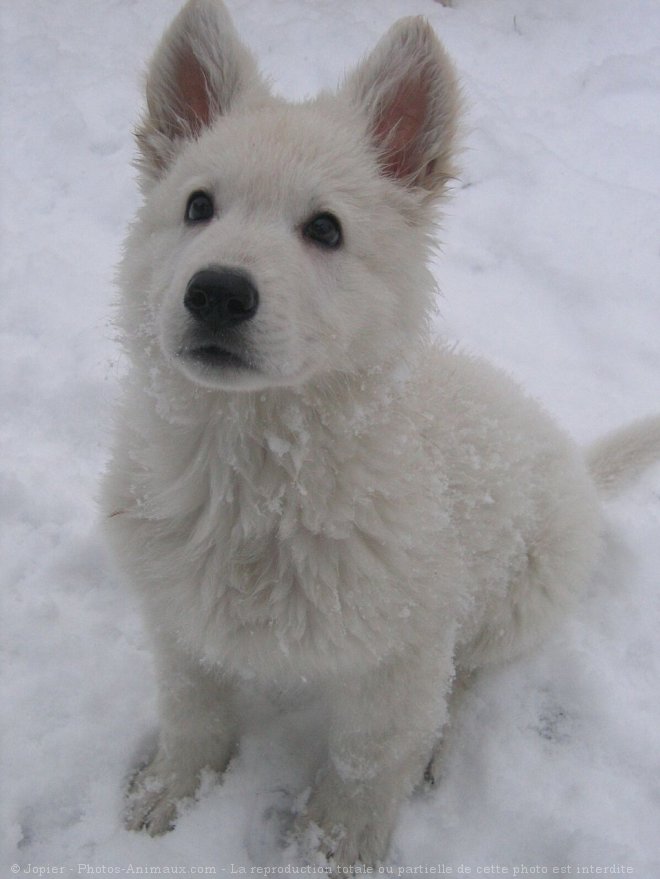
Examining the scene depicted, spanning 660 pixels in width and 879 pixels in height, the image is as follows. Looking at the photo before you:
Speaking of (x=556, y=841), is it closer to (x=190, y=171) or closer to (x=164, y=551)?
(x=164, y=551)

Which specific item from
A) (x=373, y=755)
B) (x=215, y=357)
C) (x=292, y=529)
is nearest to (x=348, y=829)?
(x=373, y=755)

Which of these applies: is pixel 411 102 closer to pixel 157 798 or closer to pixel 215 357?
pixel 215 357

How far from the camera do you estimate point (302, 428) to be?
6.14 ft

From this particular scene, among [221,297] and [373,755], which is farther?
[373,755]

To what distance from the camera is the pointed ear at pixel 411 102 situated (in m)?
1.99

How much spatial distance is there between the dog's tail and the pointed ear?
59.1 inches

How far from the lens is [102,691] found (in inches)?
102

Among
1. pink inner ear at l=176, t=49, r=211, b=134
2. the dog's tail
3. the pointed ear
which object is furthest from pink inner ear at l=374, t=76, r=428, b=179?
the dog's tail

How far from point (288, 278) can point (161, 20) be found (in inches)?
217

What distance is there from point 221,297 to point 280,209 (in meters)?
0.39

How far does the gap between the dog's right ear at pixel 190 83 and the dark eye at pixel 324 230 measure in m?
0.55

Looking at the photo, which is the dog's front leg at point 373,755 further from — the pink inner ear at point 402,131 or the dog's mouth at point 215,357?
the pink inner ear at point 402,131

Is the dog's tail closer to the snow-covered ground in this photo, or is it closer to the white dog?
the snow-covered ground

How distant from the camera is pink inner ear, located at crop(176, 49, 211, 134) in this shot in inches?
85.3
